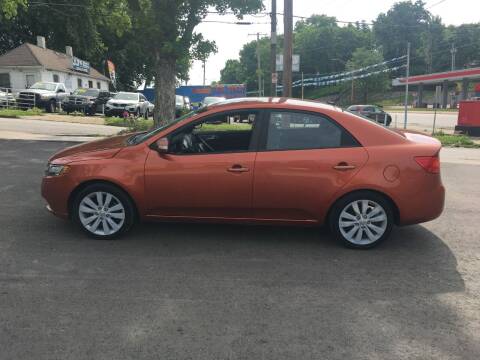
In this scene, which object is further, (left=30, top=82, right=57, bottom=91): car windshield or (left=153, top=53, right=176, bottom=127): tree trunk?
(left=30, top=82, right=57, bottom=91): car windshield

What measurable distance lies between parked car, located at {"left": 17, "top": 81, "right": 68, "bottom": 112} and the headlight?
23.7 meters

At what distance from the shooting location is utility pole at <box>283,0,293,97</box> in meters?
14.4

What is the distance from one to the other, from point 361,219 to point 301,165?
87 cm

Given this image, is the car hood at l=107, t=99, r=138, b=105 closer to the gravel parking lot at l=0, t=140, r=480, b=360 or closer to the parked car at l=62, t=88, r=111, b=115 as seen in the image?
the parked car at l=62, t=88, r=111, b=115

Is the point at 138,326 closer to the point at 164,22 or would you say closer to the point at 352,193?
the point at 352,193

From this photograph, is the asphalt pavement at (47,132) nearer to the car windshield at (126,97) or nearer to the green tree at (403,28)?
the car windshield at (126,97)

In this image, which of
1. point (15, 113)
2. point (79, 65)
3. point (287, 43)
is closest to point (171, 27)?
point (287, 43)

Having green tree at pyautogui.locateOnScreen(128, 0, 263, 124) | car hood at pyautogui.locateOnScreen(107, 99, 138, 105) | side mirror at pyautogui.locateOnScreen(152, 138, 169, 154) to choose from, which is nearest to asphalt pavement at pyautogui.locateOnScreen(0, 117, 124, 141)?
green tree at pyautogui.locateOnScreen(128, 0, 263, 124)

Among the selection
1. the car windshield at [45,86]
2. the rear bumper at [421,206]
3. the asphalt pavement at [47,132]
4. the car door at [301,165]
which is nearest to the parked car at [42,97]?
the car windshield at [45,86]

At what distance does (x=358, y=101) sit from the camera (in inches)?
3553

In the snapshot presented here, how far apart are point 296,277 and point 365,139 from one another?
5.55ft

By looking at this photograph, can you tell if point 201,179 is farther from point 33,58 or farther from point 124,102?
point 33,58

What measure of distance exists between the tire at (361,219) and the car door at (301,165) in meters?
0.17

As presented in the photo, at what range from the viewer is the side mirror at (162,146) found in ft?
16.5
